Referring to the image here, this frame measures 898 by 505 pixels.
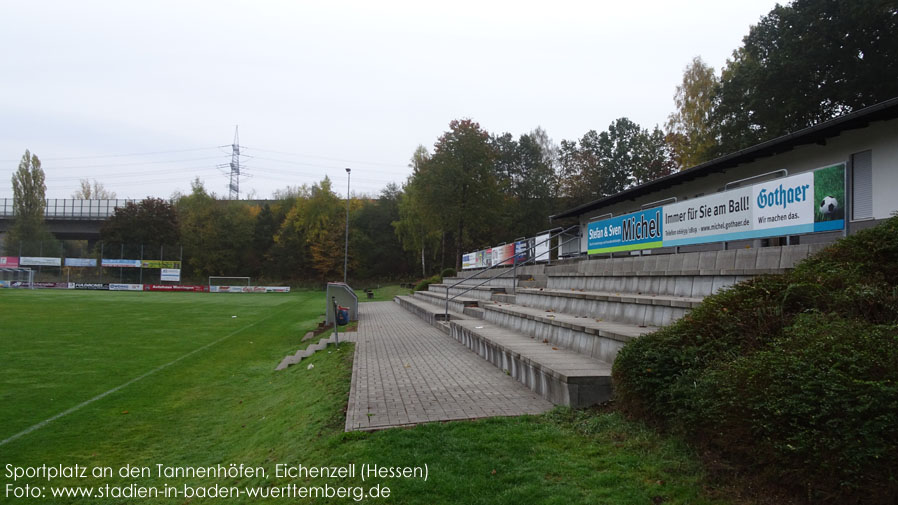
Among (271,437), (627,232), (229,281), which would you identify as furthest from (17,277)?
(627,232)

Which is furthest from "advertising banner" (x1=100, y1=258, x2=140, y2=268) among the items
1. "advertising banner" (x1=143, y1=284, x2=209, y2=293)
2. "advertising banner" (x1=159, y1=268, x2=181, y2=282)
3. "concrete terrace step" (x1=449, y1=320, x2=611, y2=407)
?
"concrete terrace step" (x1=449, y1=320, x2=611, y2=407)

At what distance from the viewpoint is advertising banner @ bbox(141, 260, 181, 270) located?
5953cm

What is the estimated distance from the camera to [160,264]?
5966 centimetres

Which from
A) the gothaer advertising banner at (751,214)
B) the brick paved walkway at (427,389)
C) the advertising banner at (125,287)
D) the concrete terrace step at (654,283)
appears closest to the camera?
the brick paved walkway at (427,389)

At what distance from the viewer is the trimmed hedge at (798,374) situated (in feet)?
8.17

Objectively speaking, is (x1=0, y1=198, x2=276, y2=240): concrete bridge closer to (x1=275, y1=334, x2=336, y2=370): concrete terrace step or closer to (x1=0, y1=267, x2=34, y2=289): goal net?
(x1=0, y1=267, x2=34, y2=289): goal net

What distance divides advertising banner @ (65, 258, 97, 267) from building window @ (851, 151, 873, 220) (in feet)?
226

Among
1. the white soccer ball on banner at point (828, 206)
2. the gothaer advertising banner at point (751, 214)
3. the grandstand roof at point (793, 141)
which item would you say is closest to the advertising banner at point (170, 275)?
the grandstand roof at point (793, 141)

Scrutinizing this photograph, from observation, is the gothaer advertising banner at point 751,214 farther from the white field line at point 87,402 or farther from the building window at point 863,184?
the white field line at point 87,402

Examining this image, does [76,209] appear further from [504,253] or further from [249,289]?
[504,253]

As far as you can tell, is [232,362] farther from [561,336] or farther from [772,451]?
[772,451]

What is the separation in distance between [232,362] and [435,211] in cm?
2808

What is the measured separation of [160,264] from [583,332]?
207 ft

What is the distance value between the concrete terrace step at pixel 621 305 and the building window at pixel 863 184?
612 cm
